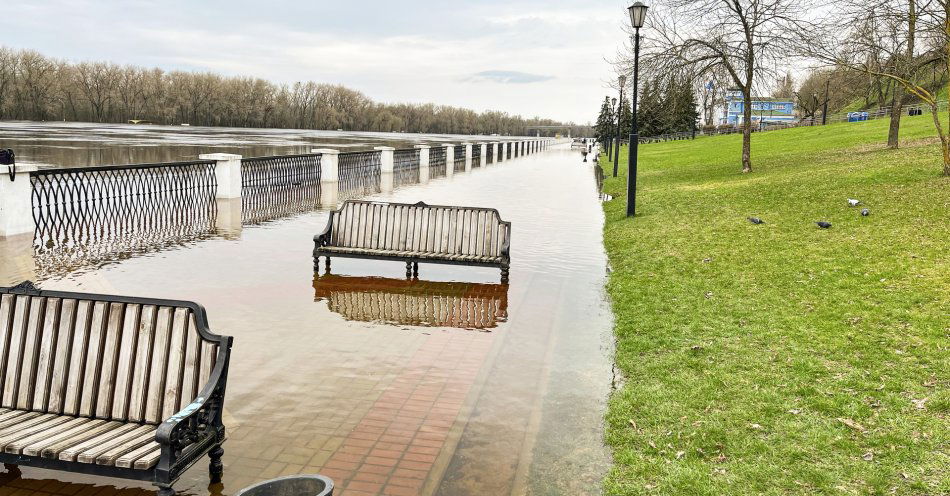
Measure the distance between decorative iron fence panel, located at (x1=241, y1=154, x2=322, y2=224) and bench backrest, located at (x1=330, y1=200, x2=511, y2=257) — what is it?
6119 mm

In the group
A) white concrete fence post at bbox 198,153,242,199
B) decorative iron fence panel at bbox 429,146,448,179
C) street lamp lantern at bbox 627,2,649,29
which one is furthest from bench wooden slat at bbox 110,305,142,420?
decorative iron fence panel at bbox 429,146,448,179

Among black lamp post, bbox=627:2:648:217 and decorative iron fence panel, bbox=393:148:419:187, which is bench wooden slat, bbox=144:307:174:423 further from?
decorative iron fence panel, bbox=393:148:419:187

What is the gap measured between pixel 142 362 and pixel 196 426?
1.99ft

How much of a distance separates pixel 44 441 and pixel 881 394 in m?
5.55

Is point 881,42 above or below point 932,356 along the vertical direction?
above

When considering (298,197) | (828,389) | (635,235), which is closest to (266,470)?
(828,389)

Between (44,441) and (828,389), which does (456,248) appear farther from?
(44,441)

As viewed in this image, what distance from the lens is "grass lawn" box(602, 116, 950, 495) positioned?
4391 mm

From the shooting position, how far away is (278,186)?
73.0 feet

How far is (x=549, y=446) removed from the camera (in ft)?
15.9

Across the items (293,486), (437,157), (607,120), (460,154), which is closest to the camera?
(293,486)

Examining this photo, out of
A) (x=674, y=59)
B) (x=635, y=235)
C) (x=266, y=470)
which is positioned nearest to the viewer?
(x=266, y=470)

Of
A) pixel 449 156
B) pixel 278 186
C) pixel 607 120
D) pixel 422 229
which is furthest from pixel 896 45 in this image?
pixel 607 120

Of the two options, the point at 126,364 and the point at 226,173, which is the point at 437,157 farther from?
the point at 126,364
